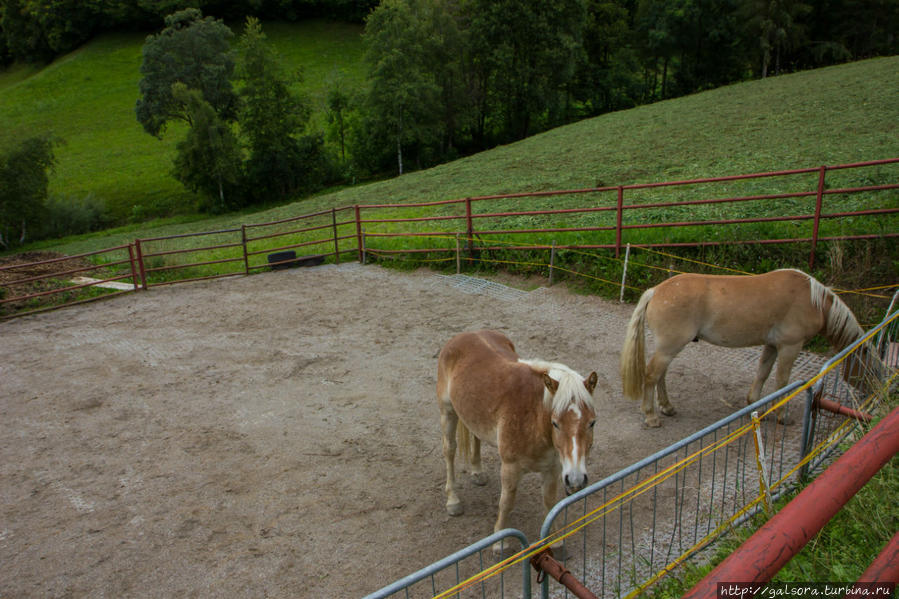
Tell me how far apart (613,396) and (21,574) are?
5512 mm

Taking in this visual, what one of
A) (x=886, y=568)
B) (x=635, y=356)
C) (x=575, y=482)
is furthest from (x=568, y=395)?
(x=635, y=356)

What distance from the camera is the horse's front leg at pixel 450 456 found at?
4473 mm

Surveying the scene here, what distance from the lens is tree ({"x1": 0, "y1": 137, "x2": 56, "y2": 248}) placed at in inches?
1137

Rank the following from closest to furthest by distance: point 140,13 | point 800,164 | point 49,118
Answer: point 800,164 < point 49,118 < point 140,13

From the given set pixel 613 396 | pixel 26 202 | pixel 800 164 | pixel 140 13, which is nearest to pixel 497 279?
pixel 613 396

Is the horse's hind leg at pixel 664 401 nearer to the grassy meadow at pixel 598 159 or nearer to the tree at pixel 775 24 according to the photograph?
the grassy meadow at pixel 598 159

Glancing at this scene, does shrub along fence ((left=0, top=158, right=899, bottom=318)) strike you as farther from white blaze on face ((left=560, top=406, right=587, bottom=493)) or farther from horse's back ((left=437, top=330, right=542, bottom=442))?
white blaze on face ((left=560, top=406, right=587, bottom=493))

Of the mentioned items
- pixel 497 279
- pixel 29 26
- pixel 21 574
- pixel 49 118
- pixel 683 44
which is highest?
pixel 29 26

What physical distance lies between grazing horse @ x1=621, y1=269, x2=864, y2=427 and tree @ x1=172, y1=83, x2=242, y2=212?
3327 cm

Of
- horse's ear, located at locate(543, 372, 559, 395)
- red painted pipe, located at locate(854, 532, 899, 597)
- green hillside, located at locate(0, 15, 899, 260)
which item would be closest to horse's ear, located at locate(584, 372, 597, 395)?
horse's ear, located at locate(543, 372, 559, 395)

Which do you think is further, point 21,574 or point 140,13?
point 140,13

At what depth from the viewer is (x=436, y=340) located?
8.09 m

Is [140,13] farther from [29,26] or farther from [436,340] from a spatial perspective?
[436,340]

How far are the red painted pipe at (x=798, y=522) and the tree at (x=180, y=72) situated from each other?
4169cm
